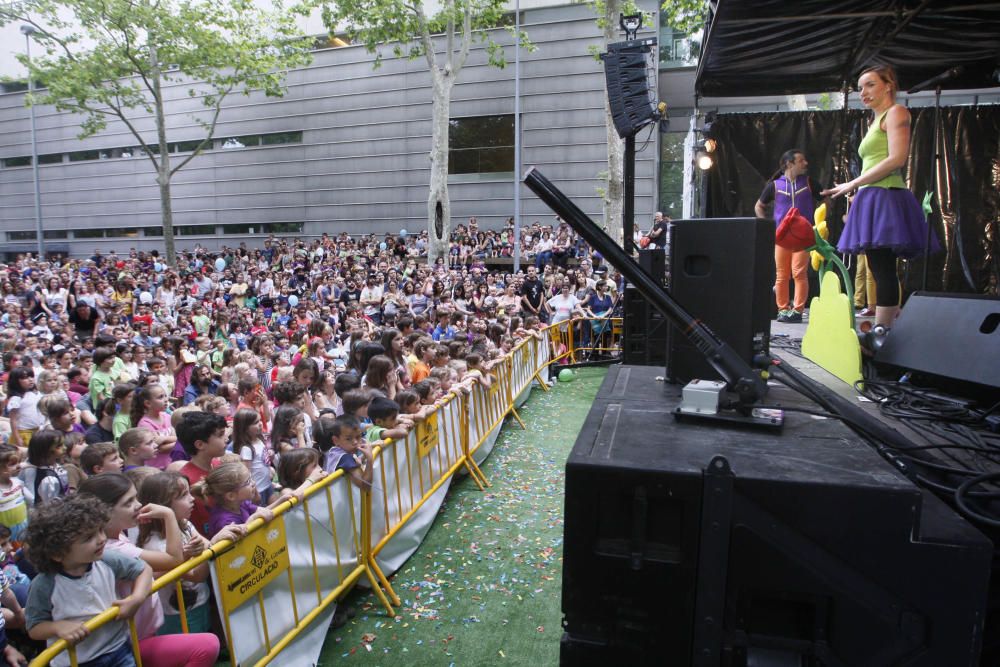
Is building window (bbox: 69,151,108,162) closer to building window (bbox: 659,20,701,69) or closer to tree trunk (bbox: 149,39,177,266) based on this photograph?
tree trunk (bbox: 149,39,177,266)

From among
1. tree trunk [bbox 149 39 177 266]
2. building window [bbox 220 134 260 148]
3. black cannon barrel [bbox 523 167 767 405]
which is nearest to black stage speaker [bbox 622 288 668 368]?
black cannon barrel [bbox 523 167 767 405]

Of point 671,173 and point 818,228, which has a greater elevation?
point 671,173

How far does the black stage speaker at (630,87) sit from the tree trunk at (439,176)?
57.9ft

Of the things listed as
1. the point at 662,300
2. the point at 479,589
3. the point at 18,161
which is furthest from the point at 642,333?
the point at 18,161

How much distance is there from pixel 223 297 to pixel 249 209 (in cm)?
1662

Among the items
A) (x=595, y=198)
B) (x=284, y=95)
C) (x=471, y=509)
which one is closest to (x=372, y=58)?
(x=284, y=95)

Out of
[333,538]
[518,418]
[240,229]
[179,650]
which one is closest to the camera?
[179,650]

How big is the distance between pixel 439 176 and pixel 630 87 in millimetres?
18418

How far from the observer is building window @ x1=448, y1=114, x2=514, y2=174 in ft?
93.5

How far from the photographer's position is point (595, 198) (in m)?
26.8

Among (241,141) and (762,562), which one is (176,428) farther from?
(241,141)

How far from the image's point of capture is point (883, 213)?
14.8ft

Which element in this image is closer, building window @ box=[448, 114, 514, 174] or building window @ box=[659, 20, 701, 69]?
building window @ box=[659, 20, 701, 69]

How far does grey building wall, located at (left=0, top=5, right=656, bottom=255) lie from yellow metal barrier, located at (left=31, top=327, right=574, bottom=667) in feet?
68.6
